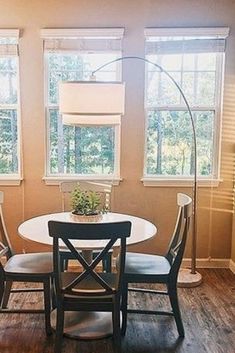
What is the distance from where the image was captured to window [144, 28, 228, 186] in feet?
14.0

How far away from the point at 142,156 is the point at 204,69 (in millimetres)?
1057

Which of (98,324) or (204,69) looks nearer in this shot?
(98,324)

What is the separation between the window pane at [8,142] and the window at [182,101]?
134cm

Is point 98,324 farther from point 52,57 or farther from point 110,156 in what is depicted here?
point 52,57

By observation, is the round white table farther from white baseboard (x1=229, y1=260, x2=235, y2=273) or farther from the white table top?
white baseboard (x1=229, y1=260, x2=235, y2=273)

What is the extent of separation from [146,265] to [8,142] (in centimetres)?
208

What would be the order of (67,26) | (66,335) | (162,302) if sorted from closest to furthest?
(66,335) → (162,302) → (67,26)

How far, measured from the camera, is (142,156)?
4.44 m

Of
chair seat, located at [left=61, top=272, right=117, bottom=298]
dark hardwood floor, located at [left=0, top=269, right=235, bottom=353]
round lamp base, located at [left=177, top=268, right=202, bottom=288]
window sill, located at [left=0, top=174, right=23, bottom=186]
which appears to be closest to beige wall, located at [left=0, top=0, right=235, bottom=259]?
window sill, located at [left=0, top=174, right=23, bottom=186]

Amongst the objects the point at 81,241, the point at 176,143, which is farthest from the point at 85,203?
the point at 176,143

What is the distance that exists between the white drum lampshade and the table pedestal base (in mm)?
1477

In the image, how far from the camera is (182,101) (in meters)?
4.42

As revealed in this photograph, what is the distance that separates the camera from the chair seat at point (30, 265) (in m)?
3.09

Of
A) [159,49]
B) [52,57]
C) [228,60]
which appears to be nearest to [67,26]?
[52,57]
